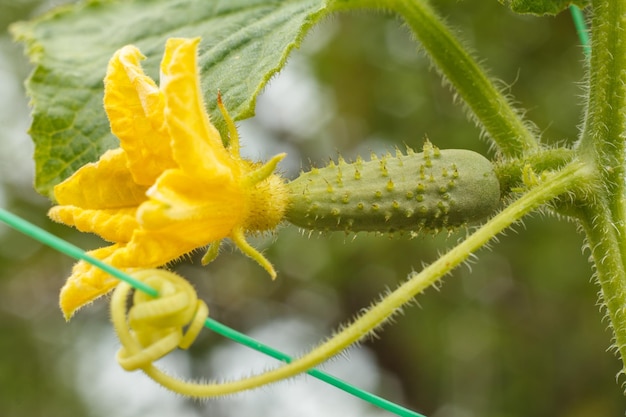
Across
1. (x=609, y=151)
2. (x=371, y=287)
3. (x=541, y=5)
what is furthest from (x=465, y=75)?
(x=371, y=287)

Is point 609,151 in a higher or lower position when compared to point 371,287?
higher

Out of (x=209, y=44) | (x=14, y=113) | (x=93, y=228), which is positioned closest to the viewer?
(x=93, y=228)

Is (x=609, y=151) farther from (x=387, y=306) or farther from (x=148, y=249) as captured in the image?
(x=148, y=249)

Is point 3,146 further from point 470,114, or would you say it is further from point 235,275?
point 470,114

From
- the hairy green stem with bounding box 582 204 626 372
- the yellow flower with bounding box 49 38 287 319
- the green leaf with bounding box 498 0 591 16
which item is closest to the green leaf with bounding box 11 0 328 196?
the yellow flower with bounding box 49 38 287 319

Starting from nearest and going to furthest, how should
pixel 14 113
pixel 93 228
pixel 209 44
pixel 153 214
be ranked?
pixel 153 214 < pixel 93 228 < pixel 209 44 < pixel 14 113

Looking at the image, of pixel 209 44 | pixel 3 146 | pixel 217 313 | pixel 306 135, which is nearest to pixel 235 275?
pixel 217 313

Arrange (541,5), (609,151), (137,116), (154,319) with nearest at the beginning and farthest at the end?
1. (154,319)
2. (137,116)
3. (609,151)
4. (541,5)
